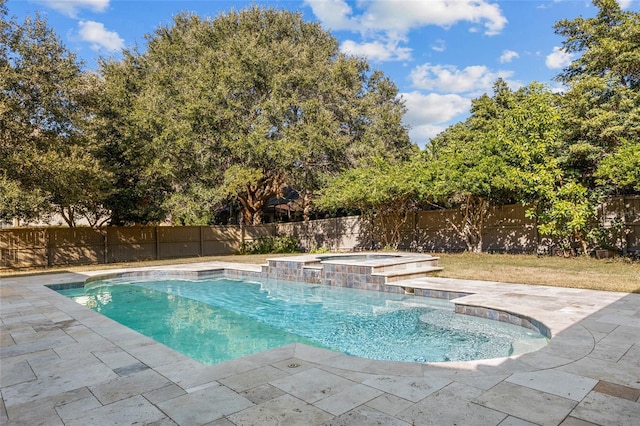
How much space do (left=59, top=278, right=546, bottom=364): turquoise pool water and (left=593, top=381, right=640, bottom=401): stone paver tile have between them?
158cm

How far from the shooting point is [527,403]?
2512 millimetres

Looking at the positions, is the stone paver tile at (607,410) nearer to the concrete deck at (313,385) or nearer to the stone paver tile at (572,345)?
the concrete deck at (313,385)

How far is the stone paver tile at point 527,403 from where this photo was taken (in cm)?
233

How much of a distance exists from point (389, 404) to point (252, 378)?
1.11 m

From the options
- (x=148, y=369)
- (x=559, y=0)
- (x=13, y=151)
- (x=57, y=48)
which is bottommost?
(x=148, y=369)

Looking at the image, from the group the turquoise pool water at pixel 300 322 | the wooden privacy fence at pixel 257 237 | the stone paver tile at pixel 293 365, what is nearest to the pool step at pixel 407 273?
the turquoise pool water at pixel 300 322

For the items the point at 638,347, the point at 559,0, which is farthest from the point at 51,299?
the point at 559,0

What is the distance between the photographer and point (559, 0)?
12617 mm

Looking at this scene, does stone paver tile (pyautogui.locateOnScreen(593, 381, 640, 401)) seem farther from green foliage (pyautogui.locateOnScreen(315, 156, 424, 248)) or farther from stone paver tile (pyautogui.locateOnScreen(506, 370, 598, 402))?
green foliage (pyautogui.locateOnScreen(315, 156, 424, 248))

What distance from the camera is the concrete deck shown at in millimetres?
2400

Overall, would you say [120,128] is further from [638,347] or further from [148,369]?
[638,347]

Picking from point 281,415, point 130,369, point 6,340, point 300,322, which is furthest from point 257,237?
point 281,415

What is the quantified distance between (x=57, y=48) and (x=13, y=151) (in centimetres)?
356

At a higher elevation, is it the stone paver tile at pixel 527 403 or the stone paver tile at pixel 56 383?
the stone paver tile at pixel 527 403
